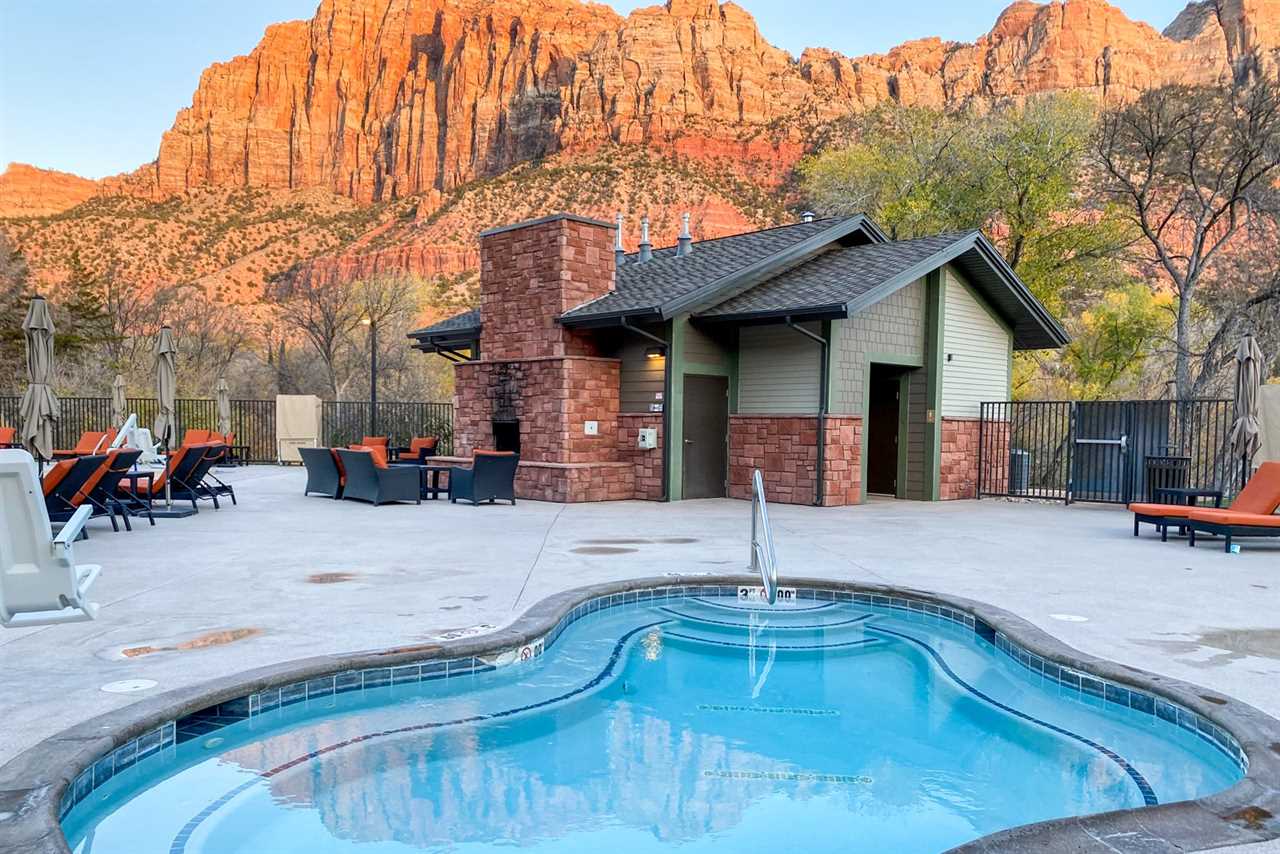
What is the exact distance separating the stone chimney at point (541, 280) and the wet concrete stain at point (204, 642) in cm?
875

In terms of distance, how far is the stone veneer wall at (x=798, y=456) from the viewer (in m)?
12.5

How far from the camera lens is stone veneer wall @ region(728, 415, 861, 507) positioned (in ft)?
41.0

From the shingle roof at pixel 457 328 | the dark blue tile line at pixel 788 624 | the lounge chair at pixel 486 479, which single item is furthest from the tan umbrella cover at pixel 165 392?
the dark blue tile line at pixel 788 624

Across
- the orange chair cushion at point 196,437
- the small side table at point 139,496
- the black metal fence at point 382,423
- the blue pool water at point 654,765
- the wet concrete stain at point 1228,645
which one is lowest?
the blue pool water at point 654,765

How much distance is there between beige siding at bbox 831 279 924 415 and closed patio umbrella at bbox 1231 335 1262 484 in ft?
14.7

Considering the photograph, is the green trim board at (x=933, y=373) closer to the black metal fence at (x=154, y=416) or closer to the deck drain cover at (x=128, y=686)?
the deck drain cover at (x=128, y=686)

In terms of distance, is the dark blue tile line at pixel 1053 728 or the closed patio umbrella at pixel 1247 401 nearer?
the dark blue tile line at pixel 1053 728

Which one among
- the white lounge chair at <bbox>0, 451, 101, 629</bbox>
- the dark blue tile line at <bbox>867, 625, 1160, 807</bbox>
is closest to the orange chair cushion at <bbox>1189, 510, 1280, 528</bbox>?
the dark blue tile line at <bbox>867, 625, 1160, 807</bbox>

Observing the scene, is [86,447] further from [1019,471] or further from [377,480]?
[1019,471]

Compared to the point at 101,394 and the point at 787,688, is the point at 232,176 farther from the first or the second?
the point at 787,688

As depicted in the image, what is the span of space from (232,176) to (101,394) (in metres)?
63.6

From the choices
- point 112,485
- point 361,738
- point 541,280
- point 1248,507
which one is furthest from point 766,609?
point 541,280

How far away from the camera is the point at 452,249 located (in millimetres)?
53531

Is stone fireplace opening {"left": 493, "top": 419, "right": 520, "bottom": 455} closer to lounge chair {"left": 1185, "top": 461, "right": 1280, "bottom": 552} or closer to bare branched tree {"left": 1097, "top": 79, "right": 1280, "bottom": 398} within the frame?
lounge chair {"left": 1185, "top": 461, "right": 1280, "bottom": 552}
